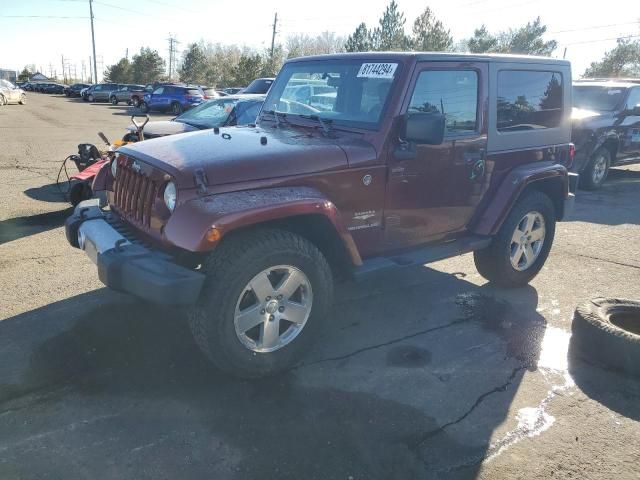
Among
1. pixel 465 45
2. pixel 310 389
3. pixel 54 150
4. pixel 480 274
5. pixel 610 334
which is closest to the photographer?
pixel 310 389

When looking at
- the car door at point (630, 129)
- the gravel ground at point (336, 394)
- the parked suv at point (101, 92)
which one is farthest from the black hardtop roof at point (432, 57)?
the parked suv at point (101, 92)

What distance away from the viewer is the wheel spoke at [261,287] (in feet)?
10.2

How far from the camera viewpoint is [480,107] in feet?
14.0

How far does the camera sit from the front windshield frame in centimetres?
373

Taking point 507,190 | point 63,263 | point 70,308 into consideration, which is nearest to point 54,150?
point 63,263

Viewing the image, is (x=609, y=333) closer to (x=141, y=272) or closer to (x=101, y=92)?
(x=141, y=272)

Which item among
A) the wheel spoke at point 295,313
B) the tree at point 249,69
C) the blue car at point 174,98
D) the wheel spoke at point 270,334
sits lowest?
the wheel spoke at point 270,334

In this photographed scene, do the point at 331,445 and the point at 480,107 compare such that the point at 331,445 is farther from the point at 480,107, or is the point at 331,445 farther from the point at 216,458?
the point at 480,107

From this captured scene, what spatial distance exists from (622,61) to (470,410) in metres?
52.8

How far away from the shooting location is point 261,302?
3.18 metres

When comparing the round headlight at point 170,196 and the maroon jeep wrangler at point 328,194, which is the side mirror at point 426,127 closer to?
the maroon jeep wrangler at point 328,194

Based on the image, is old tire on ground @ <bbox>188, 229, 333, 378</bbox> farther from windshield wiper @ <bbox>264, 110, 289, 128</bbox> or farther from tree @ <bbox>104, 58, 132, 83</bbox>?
tree @ <bbox>104, 58, 132, 83</bbox>

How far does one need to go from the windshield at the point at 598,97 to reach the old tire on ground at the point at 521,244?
6.49 m

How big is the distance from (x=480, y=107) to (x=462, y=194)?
737 millimetres
